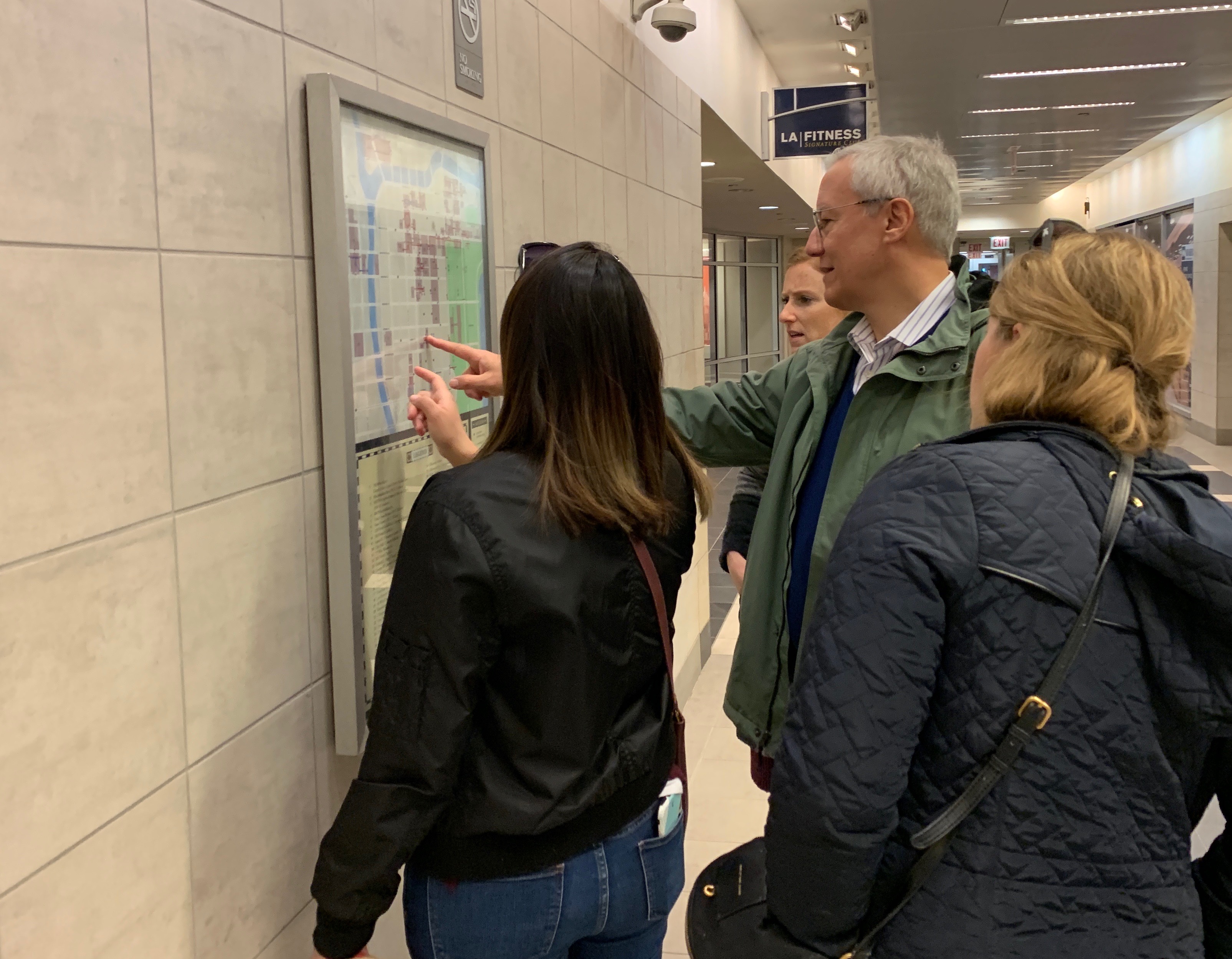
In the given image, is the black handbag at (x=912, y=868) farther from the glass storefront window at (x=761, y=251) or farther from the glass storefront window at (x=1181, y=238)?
the glass storefront window at (x=761, y=251)

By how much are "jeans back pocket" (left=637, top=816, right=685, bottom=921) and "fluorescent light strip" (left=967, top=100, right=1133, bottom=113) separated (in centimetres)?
1016

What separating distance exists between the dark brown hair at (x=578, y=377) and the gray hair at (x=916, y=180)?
820 mm

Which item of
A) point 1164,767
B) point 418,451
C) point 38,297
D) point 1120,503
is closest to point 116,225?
point 38,297

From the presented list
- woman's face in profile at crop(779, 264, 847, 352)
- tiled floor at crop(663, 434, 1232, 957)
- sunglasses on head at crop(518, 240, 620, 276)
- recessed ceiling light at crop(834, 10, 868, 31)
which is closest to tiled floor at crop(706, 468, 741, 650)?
tiled floor at crop(663, 434, 1232, 957)

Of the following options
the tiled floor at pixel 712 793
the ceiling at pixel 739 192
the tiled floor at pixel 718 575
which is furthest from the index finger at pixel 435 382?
the ceiling at pixel 739 192

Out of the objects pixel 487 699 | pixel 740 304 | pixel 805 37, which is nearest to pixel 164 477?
pixel 487 699

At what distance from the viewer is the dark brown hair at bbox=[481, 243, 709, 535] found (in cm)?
144

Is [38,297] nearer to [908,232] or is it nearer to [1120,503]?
[1120,503]

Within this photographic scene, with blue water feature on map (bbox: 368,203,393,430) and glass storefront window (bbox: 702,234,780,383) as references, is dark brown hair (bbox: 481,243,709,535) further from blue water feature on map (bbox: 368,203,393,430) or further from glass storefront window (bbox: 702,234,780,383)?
glass storefront window (bbox: 702,234,780,383)

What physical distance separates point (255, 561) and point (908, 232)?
4.55 feet

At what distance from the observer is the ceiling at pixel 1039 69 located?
6.56 metres

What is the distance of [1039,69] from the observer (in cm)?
827

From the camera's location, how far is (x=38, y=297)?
3.84ft

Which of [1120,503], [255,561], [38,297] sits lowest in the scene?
[255,561]
